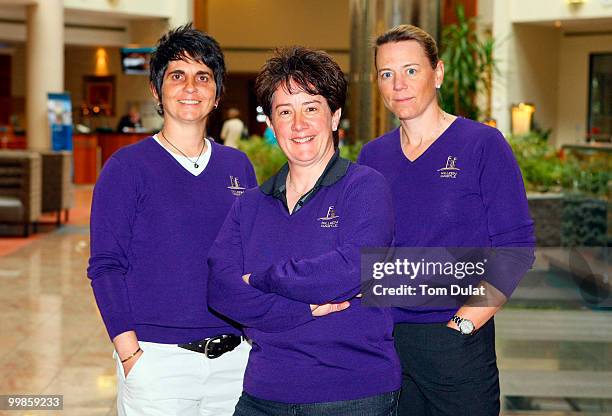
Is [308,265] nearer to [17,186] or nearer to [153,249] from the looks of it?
[153,249]

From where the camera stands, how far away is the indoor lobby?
4828mm

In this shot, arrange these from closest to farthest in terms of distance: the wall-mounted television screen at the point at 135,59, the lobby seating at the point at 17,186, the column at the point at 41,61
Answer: the lobby seating at the point at 17,186, the column at the point at 41,61, the wall-mounted television screen at the point at 135,59

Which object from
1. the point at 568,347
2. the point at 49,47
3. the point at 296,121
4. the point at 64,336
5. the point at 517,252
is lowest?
→ the point at 64,336

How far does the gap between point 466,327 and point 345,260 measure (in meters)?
0.57

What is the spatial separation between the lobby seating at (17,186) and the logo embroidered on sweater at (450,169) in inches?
416

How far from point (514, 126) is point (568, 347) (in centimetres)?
1674

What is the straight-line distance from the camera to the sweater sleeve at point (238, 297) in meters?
2.17

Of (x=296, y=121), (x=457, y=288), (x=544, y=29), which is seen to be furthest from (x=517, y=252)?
(x=544, y=29)

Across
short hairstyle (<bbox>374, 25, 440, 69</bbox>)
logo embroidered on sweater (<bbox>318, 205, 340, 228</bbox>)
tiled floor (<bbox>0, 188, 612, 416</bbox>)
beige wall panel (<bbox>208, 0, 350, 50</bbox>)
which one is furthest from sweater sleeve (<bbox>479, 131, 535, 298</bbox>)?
beige wall panel (<bbox>208, 0, 350, 50</bbox>)

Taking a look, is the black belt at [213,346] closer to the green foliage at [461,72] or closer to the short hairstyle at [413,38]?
the short hairstyle at [413,38]

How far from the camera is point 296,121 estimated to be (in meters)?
2.24

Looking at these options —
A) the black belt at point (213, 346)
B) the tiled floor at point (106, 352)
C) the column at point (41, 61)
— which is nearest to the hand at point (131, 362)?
the black belt at point (213, 346)

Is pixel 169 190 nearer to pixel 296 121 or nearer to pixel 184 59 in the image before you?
pixel 184 59

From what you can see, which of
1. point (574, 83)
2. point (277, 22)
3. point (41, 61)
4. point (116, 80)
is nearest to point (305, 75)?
point (41, 61)
